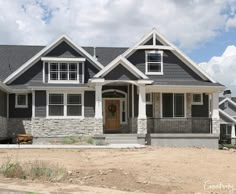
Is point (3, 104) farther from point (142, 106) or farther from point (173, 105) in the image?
point (173, 105)

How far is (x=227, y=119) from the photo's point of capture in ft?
150

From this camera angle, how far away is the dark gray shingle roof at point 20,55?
103 ft

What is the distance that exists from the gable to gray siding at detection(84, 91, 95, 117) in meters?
2.83

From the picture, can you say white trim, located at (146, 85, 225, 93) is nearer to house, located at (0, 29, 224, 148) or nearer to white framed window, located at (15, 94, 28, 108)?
house, located at (0, 29, 224, 148)

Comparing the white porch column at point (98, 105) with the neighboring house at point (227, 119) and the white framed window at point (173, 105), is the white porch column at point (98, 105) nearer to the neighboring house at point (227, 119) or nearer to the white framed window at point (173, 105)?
the white framed window at point (173, 105)

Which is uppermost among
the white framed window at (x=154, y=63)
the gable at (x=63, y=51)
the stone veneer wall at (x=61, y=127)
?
the gable at (x=63, y=51)

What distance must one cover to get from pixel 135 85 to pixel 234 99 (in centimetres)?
2974

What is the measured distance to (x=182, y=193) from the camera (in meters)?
10.5

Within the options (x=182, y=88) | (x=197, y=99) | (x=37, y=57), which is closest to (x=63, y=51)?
(x=37, y=57)

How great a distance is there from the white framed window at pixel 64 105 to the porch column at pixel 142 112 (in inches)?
160

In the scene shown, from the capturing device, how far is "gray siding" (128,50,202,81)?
28.8 metres

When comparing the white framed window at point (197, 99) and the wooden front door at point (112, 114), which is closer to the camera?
the white framed window at point (197, 99)

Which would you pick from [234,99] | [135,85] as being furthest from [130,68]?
[234,99]

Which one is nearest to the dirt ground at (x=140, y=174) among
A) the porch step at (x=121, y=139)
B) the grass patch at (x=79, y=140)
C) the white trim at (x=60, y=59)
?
the grass patch at (x=79, y=140)
